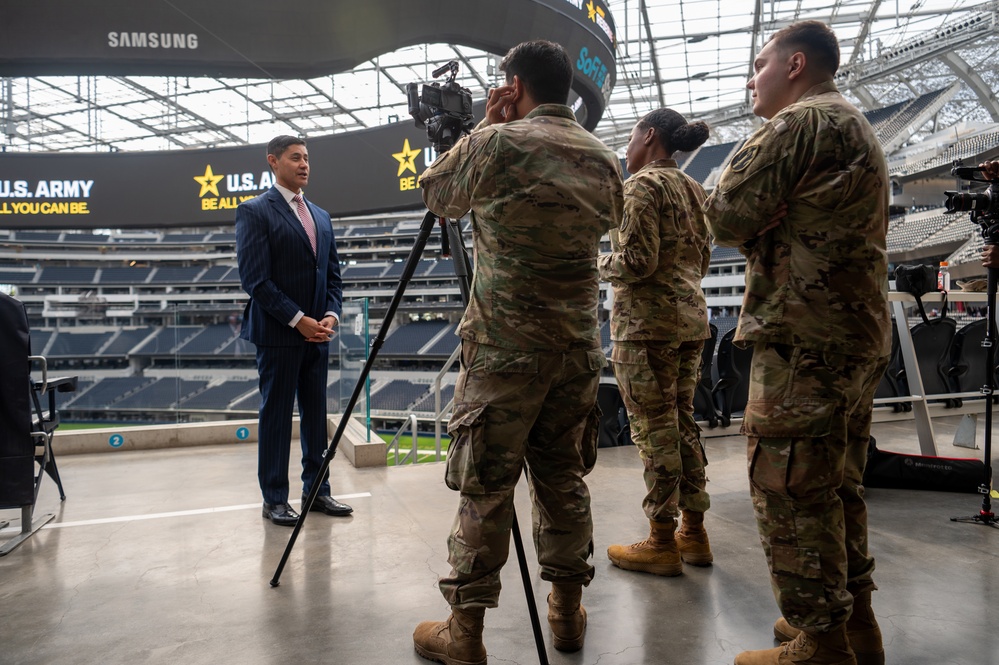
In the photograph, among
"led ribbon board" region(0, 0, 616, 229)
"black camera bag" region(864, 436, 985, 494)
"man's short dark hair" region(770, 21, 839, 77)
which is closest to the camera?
"man's short dark hair" region(770, 21, 839, 77)

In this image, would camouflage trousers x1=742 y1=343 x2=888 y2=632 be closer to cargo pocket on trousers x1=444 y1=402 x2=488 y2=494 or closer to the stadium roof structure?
cargo pocket on trousers x1=444 y1=402 x2=488 y2=494

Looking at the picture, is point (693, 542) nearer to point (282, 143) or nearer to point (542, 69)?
point (542, 69)

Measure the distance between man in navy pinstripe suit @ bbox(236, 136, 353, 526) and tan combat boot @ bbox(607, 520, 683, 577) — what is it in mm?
1302

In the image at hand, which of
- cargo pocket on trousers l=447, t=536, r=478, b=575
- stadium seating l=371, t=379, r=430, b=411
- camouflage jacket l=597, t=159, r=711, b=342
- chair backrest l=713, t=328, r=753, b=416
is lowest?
stadium seating l=371, t=379, r=430, b=411

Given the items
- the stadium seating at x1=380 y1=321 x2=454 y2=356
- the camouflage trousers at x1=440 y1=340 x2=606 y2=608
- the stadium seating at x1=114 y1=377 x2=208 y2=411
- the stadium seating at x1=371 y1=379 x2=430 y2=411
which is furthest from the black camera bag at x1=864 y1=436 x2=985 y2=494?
the stadium seating at x1=380 y1=321 x2=454 y2=356

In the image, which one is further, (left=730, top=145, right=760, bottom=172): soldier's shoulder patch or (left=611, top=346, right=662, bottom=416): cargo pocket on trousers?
(left=611, top=346, right=662, bottom=416): cargo pocket on trousers

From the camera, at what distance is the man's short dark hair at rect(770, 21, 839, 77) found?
4.78ft

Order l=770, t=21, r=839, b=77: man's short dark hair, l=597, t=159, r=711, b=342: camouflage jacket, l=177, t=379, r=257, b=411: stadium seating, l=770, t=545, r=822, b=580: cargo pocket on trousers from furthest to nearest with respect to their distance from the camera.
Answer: l=177, t=379, r=257, b=411: stadium seating
l=597, t=159, r=711, b=342: camouflage jacket
l=770, t=21, r=839, b=77: man's short dark hair
l=770, t=545, r=822, b=580: cargo pocket on trousers

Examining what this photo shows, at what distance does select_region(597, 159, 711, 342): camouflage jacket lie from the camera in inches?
81.8

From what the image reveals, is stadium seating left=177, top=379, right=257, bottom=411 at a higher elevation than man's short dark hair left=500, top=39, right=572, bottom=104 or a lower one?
lower

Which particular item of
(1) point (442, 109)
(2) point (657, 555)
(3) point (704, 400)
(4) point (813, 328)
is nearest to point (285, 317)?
(1) point (442, 109)

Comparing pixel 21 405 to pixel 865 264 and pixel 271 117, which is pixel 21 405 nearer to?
pixel 865 264

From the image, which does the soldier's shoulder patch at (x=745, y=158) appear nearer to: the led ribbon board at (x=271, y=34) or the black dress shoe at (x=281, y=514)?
the black dress shoe at (x=281, y=514)

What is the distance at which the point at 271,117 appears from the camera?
16.4 metres
